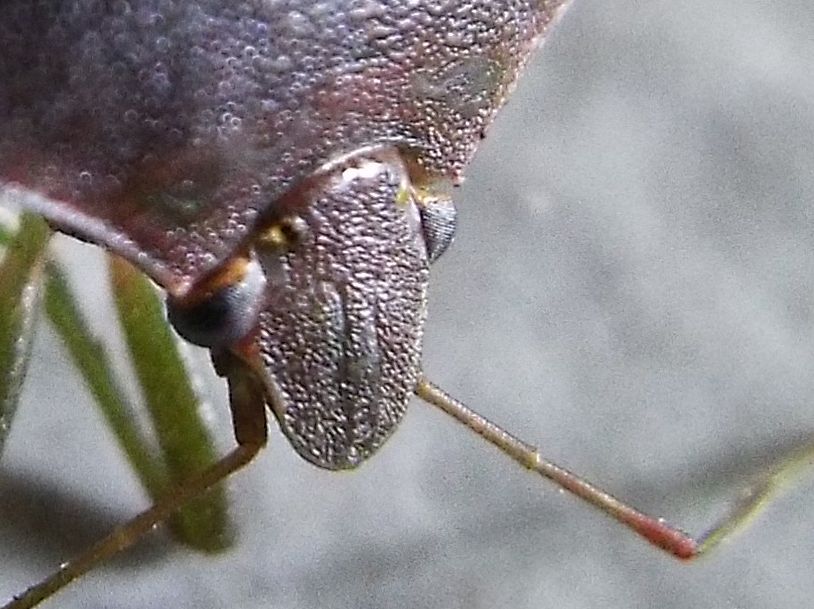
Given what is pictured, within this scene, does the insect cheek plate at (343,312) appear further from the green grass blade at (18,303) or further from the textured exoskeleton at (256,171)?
the green grass blade at (18,303)

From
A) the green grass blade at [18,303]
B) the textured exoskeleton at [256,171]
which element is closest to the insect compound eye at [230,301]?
the textured exoskeleton at [256,171]

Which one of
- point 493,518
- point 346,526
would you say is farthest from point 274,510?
point 493,518

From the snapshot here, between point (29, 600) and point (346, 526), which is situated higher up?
point (29, 600)

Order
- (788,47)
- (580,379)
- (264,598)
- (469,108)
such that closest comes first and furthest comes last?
(469,108), (264,598), (580,379), (788,47)

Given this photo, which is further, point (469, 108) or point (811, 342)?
point (811, 342)

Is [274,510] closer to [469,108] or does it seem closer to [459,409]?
[459,409]

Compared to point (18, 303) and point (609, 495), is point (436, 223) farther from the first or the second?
point (18, 303)

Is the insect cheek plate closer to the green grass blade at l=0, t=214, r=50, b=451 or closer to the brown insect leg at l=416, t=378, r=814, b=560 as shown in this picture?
the brown insect leg at l=416, t=378, r=814, b=560

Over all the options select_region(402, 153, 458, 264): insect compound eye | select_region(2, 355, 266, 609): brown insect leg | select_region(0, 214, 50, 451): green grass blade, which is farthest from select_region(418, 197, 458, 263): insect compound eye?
select_region(0, 214, 50, 451): green grass blade
